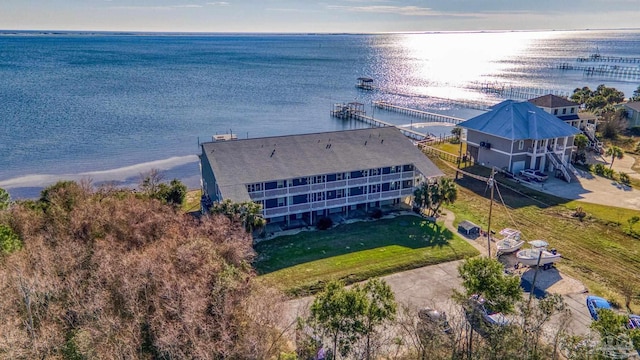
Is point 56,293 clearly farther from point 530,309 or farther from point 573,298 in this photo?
point 573,298

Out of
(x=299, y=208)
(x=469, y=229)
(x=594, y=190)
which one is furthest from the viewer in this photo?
(x=594, y=190)

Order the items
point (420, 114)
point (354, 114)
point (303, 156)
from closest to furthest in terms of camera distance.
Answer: point (303, 156) → point (354, 114) → point (420, 114)

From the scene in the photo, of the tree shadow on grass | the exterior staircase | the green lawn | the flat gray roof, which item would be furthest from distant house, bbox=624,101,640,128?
the tree shadow on grass

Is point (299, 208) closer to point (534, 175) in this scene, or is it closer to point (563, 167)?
point (534, 175)

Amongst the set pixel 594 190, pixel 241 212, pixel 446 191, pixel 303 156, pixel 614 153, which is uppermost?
pixel 303 156

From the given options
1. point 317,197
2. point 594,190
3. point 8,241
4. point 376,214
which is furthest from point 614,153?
point 8,241

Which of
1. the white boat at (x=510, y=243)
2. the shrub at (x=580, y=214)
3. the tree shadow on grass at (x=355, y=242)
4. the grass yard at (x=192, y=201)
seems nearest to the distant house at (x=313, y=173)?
the grass yard at (x=192, y=201)

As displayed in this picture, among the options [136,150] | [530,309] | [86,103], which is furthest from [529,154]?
[86,103]
